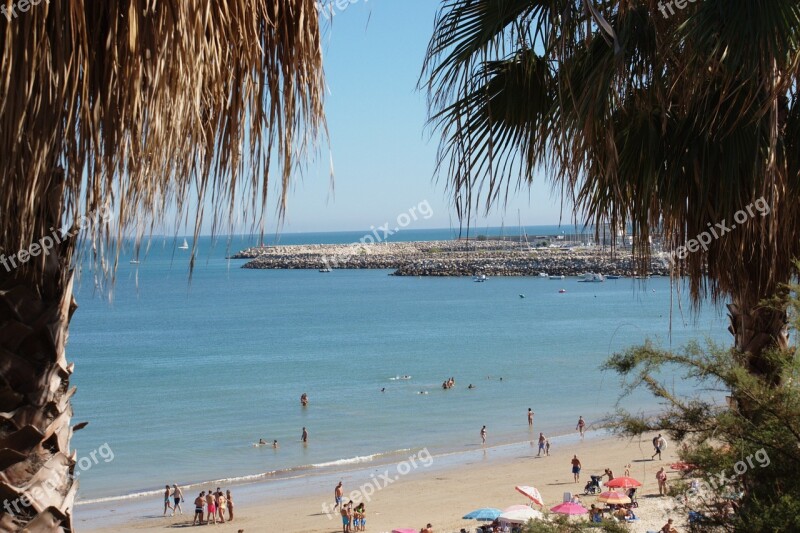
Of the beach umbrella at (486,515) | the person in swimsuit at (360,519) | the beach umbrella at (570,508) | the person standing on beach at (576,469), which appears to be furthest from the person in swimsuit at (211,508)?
the person standing on beach at (576,469)

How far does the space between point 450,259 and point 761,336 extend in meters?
127

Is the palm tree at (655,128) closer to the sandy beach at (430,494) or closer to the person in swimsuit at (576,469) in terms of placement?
the sandy beach at (430,494)

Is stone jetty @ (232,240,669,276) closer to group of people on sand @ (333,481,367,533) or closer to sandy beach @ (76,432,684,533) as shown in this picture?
sandy beach @ (76,432,684,533)

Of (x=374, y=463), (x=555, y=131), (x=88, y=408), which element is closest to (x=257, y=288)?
(x=88, y=408)

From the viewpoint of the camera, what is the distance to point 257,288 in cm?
11556

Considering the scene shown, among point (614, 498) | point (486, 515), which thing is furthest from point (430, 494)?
point (614, 498)

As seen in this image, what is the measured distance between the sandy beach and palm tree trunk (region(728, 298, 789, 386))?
1374 cm

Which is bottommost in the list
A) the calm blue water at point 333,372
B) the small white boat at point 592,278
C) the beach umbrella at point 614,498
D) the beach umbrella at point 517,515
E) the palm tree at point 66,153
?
the calm blue water at point 333,372

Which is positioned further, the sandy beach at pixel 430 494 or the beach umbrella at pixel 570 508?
the sandy beach at pixel 430 494

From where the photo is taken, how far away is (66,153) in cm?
210

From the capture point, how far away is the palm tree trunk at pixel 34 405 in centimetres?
198

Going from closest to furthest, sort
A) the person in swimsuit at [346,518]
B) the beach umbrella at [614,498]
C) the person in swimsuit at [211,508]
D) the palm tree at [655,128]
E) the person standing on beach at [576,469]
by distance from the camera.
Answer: the palm tree at [655,128]
the beach umbrella at [614,498]
the person in swimsuit at [346,518]
the person in swimsuit at [211,508]
the person standing on beach at [576,469]

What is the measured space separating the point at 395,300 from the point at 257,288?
1235 inches

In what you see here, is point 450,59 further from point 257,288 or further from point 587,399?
point 257,288
